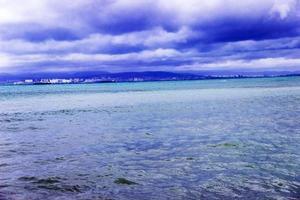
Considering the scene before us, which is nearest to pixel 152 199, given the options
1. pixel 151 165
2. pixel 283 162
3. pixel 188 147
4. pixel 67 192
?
pixel 67 192

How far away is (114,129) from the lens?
30609mm

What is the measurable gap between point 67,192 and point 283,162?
351 inches

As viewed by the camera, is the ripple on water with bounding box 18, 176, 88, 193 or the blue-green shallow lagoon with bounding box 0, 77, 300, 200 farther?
the ripple on water with bounding box 18, 176, 88, 193

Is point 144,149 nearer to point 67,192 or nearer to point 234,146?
point 234,146

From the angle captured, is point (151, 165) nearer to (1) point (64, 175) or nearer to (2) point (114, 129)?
(1) point (64, 175)

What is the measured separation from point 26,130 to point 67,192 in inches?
739

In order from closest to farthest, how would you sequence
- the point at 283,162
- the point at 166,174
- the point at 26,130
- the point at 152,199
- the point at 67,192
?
the point at 152,199
the point at 67,192
the point at 166,174
the point at 283,162
the point at 26,130

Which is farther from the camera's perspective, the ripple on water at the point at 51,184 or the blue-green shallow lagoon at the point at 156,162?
the ripple on water at the point at 51,184

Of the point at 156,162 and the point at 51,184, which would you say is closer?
the point at 51,184

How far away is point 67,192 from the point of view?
14.3m

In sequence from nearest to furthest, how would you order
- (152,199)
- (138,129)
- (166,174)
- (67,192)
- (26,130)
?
1. (152,199)
2. (67,192)
3. (166,174)
4. (138,129)
5. (26,130)

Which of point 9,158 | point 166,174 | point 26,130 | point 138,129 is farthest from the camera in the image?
point 26,130

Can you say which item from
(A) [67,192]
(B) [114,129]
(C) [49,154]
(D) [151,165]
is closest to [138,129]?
(B) [114,129]

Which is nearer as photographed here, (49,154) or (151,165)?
(151,165)
